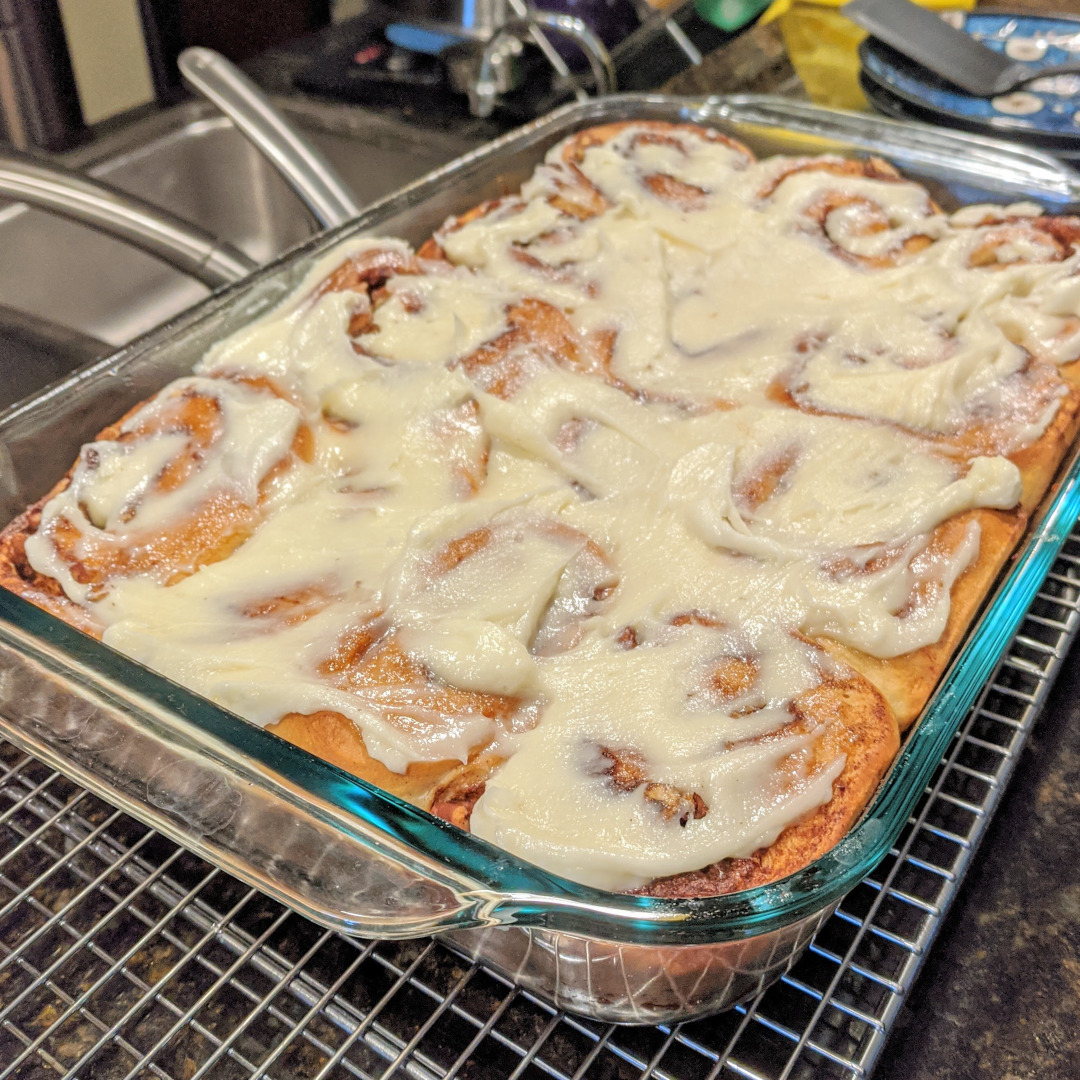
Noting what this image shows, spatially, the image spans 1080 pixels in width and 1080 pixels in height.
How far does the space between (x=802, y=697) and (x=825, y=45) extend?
81.5 inches

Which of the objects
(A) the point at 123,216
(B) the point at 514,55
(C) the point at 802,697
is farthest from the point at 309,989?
(B) the point at 514,55

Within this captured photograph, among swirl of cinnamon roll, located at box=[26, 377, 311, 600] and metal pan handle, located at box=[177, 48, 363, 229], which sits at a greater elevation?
metal pan handle, located at box=[177, 48, 363, 229]

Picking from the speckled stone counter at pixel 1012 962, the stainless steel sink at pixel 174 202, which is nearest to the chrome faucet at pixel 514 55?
the stainless steel sink at pixel 174 202

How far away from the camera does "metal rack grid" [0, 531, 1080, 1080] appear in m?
0.85

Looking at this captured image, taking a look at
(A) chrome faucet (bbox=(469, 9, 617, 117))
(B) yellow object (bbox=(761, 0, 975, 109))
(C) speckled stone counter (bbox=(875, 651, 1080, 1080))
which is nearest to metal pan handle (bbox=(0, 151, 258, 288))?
(A) chrome faucet (bbox=(469, 9, 617, 117))

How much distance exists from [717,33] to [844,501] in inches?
68.1

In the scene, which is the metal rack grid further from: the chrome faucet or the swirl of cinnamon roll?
the chrome faucet

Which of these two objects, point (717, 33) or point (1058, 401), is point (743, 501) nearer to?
point (1058, 401)

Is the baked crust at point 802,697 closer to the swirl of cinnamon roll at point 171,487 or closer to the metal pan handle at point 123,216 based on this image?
the swirl of cinnamon roll at point 171,487

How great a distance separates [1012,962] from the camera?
0.96 meters

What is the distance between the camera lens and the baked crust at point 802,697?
892 millimetres

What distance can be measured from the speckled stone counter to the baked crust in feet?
0.55

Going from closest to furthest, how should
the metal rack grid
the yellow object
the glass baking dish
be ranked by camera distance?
the glass baking dish, the metal rack grid, the yellow object

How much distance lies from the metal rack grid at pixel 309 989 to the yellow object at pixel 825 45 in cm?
189
